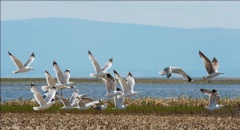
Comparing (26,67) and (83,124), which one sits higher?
(26,67)

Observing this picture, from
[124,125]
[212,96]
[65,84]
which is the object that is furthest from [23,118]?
[212,96]

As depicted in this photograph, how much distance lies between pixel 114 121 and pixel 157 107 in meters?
4.58

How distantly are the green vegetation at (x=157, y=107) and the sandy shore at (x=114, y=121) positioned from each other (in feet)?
2.25

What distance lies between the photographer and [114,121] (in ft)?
95.5

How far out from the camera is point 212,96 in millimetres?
27891

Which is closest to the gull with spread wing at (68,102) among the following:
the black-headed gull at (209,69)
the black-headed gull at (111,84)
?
the black-headed gull at (111,84)

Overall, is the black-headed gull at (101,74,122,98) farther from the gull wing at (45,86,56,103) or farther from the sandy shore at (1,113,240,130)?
the gull wing at (45,86,56,103)

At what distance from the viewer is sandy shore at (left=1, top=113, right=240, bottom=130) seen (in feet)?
88.0

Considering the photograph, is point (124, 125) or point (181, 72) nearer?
point (181, 72)

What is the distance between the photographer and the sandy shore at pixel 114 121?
26812mm

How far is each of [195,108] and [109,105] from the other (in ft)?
13.3

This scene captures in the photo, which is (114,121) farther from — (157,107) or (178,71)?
(178,71)

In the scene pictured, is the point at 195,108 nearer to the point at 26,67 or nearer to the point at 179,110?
the point at 179,110

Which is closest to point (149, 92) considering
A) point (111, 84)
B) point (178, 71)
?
point (111, 84)
